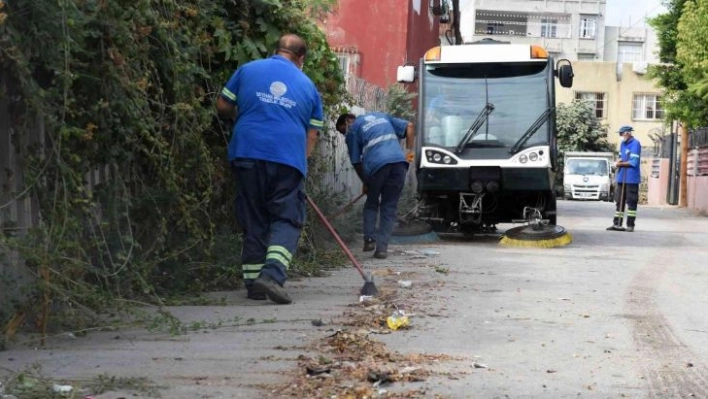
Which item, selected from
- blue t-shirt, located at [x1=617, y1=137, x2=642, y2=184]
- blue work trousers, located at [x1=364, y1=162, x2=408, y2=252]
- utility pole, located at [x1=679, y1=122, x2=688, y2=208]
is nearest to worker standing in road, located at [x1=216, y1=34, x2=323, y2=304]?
blue work trousers, located at [x1=364, y1=162, x2=408, y2=252]

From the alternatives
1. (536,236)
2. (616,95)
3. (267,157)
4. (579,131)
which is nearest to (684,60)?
(536,236)

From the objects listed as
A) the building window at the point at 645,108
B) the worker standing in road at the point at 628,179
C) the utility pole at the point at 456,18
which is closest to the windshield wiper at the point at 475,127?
the worker standing in road at the point at 628,179

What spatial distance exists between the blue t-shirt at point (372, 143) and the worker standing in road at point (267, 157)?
13.5ft

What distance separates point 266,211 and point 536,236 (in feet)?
21.4

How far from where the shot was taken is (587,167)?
1795 inches

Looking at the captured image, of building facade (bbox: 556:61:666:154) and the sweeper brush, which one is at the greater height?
building facade (bbox: 556:61:666:154)

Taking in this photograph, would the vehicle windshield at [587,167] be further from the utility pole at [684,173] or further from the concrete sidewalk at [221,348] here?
the concrete sidewalk at [221,348]

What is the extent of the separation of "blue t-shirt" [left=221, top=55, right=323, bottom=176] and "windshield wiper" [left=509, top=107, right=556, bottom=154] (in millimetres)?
6773

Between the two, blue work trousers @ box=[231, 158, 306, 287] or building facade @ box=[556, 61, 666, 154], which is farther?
building facade @ box=[556, 61, 666, 154]

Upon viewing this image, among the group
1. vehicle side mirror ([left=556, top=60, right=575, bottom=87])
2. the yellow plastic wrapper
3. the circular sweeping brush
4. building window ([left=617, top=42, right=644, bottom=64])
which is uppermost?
building window ([left=617, top=42, right=644, bottom=64])

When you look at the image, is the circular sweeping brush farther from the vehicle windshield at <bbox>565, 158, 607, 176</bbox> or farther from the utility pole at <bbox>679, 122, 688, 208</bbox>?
the vehicle windshield at <bbox>565, 158, 607, 176</bbox>

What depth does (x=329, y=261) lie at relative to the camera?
10.1 meters

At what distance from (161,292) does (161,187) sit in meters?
0.75

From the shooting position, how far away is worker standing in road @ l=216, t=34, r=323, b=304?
7.21 meters
